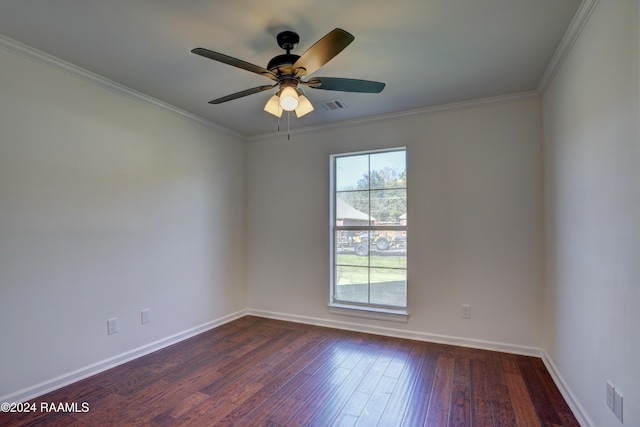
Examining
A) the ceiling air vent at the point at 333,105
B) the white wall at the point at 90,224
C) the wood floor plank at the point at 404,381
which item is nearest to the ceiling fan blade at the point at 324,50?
the ceiling air vent at the point at 333,105

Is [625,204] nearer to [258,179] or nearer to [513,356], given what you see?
[513,356]

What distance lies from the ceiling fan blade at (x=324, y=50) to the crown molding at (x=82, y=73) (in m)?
1.82

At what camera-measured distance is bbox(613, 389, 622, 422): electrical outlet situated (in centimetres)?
146

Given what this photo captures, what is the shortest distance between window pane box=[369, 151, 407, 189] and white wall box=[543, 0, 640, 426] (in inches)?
54.5

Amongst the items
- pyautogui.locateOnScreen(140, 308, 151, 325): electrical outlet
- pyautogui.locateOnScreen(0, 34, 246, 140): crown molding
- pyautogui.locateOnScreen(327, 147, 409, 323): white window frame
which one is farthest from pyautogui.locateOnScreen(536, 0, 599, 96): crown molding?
pyautogui.locateOnScreen(140, 308, 151, 325): electrical outlet

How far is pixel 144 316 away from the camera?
2.99 meters

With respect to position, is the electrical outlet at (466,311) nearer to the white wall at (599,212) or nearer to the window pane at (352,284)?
the white wall at (599,212)

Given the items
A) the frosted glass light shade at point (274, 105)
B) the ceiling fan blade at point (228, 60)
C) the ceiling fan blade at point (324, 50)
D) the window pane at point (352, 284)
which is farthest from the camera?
the window pane at point (352, 284)

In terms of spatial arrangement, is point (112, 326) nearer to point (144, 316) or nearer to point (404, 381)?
point (144, 316)

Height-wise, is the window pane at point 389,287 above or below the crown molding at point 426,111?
below

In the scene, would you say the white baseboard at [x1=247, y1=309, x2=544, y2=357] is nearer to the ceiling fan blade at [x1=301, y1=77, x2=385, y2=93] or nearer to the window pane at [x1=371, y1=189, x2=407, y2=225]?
the window pane at [x1=371, y1=189, x2=407, y2=225]

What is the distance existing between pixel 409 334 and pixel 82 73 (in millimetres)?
3800

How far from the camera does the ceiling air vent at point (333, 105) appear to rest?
10.4ft

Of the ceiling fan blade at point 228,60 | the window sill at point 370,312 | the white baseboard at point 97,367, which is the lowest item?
the white baseboard at point 97,367
